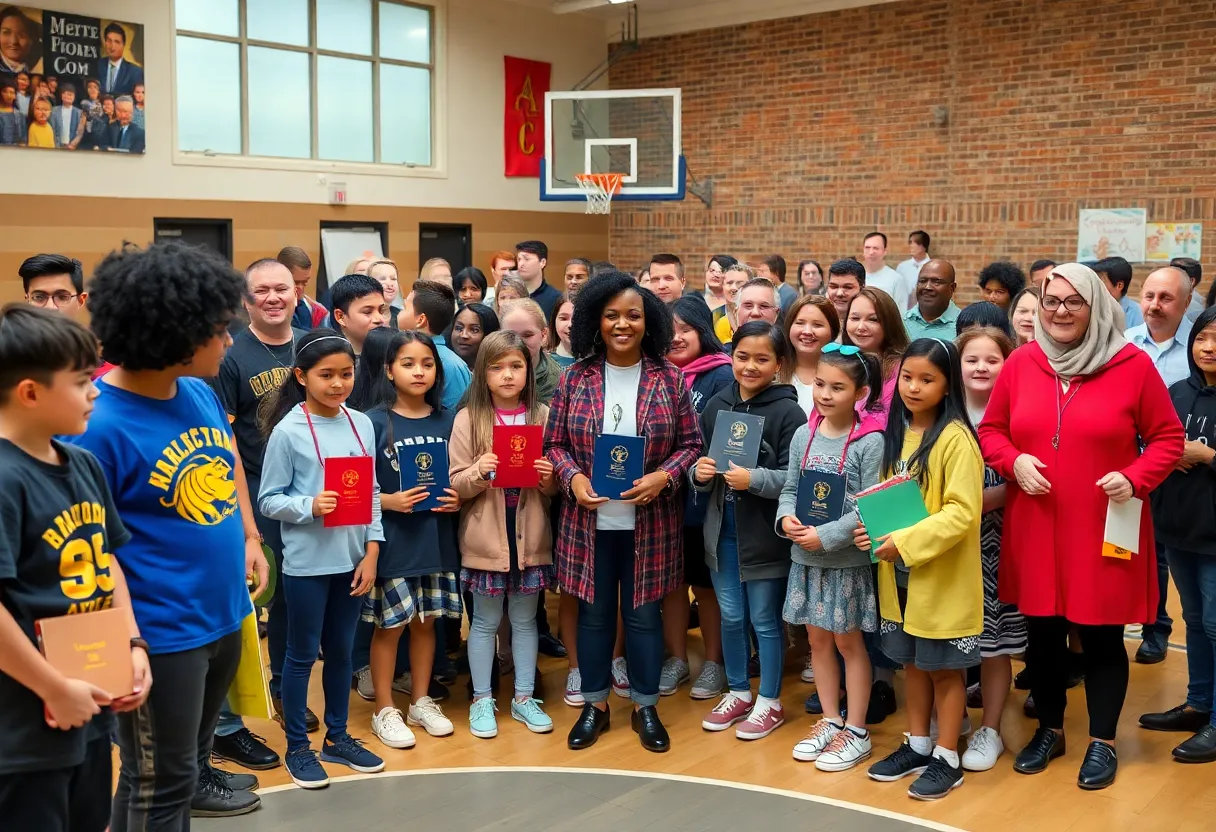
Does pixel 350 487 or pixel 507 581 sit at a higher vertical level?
pixel 350 487

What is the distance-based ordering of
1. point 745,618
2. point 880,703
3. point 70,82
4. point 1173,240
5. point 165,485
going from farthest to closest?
point 1173,240 < point 70,82 < point 880,703 < point 745,618 < point 165,485

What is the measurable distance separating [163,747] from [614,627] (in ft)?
6.84

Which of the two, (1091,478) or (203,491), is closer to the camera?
(203,491)

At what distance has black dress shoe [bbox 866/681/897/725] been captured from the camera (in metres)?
4.60

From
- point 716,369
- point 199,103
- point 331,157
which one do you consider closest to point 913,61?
point 331,157

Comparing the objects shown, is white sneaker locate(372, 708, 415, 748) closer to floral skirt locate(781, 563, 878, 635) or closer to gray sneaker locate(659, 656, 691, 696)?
gray sneaker locate(659, 656, 691, 696)

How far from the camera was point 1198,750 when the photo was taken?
4117 millimetres

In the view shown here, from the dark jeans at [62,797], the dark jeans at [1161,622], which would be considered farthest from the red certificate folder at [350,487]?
the dark jeans at [1161,622]

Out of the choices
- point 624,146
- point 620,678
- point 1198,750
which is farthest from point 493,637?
point 624,146

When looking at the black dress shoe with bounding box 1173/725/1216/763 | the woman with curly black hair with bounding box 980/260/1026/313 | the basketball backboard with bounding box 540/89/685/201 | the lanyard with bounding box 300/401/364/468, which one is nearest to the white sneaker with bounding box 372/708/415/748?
the lanyard with bounding box 300/401/364/468

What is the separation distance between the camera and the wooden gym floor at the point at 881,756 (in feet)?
12.2

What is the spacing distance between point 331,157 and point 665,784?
9.62 m

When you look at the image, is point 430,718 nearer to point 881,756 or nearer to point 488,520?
point 488,520

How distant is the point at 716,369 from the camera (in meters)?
4.91
